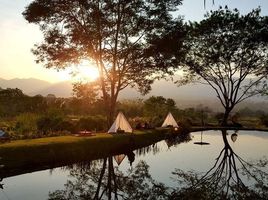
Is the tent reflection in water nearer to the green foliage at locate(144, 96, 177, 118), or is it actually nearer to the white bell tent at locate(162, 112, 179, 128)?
the white bell tent at locate(162, 112, 179, 128)

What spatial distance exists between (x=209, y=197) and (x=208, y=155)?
16.5 m

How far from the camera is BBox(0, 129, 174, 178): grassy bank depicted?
95.1 ft

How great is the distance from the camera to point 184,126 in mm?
61812

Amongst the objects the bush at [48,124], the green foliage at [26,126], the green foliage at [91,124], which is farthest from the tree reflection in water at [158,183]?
the green foliage at [91,124]

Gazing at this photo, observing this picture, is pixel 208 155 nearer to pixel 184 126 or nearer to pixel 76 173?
pixel 76 173

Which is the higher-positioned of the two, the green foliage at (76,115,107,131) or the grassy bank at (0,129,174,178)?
the green foliage at (76,115,107,131)

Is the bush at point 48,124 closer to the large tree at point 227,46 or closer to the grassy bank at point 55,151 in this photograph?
the grassy bank at point 55,151

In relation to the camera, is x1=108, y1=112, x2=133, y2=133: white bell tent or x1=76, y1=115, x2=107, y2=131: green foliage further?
x1=76, y1=115, x2=107, y2=131: green foliage

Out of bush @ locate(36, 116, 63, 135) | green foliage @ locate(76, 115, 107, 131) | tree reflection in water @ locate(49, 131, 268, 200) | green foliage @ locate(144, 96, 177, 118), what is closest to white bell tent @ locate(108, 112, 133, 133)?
green foliage @ locate(76, 115, 107, 131)

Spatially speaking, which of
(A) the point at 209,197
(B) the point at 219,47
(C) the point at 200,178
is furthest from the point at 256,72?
(A) the point at 209,197

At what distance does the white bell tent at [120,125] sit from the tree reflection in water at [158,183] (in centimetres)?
1031

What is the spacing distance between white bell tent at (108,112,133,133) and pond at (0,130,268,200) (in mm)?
4434

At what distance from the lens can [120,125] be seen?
46.9 m

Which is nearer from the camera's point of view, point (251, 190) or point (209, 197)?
point (209, 197)
